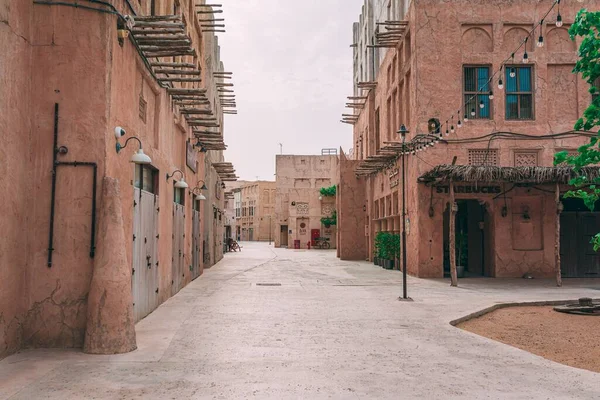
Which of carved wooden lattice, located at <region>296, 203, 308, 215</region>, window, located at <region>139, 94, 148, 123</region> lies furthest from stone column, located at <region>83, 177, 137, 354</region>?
carved wooden lattice, located at <region>296, 203, 308, 215</region>

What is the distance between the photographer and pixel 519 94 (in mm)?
19312

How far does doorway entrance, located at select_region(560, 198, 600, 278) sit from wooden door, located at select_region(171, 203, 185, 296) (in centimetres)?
1357

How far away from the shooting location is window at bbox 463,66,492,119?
755 inches

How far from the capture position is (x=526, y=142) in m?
19.0

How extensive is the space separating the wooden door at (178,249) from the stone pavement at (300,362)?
1.99 meters

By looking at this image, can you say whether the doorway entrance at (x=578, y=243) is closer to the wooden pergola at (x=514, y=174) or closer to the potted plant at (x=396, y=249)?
the wooden pergola at (x=514, y=174)

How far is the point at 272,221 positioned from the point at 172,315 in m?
70.5

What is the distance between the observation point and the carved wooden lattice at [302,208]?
58.0 metres

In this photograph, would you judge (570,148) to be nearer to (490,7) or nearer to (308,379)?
(490,7)

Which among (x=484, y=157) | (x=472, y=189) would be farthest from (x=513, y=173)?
(x=484, y=157)

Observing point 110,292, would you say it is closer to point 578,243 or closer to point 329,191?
point 578,243

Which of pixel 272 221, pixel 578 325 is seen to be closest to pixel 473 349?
pixel 578 325

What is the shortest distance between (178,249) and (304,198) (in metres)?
44.1


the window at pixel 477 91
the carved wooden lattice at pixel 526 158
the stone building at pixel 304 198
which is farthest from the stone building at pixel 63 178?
the stone building at pixel 304 198
